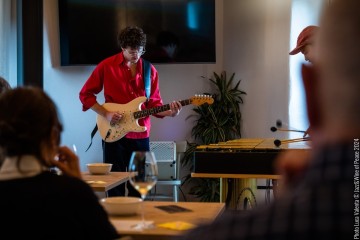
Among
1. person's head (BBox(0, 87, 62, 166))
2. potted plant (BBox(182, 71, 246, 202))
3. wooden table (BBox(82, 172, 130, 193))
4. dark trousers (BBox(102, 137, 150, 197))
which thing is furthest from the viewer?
potted plant (BBox(182, 71, 246, 202))

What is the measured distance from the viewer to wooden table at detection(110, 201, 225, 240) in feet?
5.99

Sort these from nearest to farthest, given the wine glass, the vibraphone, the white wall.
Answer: the wine glass < the vibraphone < the white wall

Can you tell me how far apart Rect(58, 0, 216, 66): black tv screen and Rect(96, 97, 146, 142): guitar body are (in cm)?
184

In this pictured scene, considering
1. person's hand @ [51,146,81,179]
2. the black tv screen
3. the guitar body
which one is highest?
the black tv screen

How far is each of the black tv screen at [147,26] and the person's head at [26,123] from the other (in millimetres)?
4596

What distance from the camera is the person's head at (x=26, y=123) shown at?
1690 mm

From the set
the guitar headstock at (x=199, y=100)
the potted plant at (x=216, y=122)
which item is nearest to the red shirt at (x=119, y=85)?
the guitar headstock at (x=199, y=100)

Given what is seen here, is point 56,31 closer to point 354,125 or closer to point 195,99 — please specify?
point 195,99

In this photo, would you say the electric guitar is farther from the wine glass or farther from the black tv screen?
the wine glass

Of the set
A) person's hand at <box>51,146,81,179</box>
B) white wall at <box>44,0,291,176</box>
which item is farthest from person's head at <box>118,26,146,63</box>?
person's hand at <box>51,146,81,179</box>

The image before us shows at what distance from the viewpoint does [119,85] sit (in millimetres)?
4555

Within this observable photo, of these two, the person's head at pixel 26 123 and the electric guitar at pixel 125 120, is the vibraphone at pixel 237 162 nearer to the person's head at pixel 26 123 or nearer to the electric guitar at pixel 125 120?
the electric guitar at pixel 125 120

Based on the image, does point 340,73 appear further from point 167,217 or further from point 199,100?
point 199,100

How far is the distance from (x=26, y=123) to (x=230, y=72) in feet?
16.2
